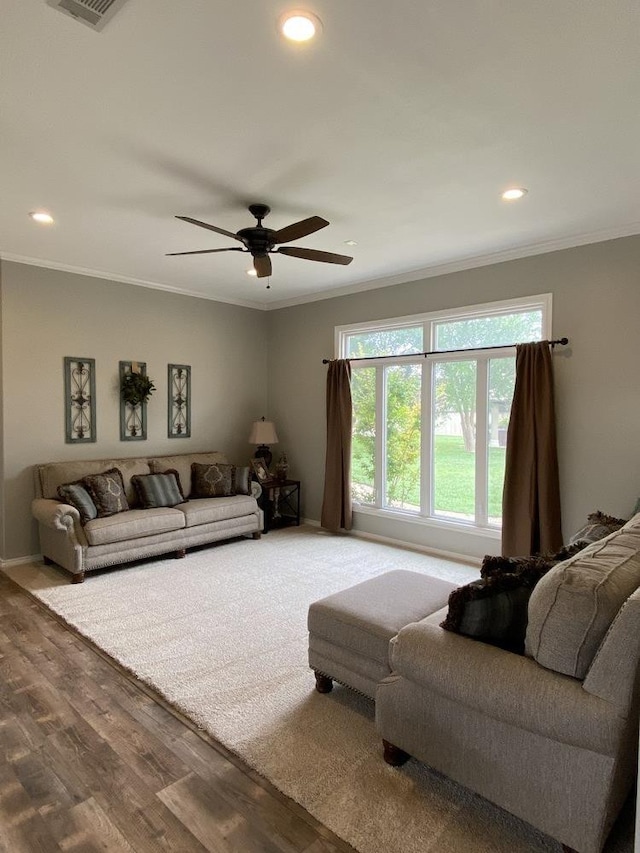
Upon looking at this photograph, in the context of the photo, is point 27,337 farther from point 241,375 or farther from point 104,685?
point 104,685

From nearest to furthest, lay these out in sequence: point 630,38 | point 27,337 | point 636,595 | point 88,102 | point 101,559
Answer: point 636,595 < point 630,38 < point 88,102 < point 101,559 < point 27,337

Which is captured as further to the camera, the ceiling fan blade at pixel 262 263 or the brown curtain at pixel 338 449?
the brown curtain at pixel 338 449

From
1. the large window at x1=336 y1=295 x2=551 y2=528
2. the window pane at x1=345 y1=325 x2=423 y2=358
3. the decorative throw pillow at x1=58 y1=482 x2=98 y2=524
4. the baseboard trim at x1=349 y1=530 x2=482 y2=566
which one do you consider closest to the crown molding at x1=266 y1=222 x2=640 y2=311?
the large window at x1=336 y1=295 x2=551 y2=528

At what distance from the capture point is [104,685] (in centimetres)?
266

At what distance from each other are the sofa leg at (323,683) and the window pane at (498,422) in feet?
8.63

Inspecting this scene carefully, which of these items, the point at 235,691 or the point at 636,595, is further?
the point at 235,691

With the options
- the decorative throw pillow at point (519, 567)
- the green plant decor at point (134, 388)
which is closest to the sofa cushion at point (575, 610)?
the decorative throw pillow at point (519, 567)

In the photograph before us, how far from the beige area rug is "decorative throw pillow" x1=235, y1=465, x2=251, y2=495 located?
2.36 ft

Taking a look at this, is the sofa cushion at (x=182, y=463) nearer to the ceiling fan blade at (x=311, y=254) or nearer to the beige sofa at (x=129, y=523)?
the beige sofa at (x=129, y=523)

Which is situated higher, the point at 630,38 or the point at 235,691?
the point at 630,38

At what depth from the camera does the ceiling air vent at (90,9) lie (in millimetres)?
1635

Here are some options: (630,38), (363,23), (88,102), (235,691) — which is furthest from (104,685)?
(630,38)

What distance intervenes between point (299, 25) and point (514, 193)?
1.94 m

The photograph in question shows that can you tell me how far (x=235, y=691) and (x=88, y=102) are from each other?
2967 mm
